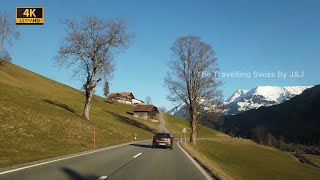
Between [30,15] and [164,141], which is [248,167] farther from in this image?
[30,15]

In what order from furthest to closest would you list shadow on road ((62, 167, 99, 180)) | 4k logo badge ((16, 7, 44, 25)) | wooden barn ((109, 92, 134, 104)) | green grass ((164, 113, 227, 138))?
wooden barn ((109, 92, 134, 104)) < green grass ((164, 113, 227, 138)) < 4k logo badge ((16, 7, 44, 25)) < shadow on road ((62, 167, 99, 180))

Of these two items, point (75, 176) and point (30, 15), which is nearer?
point (75, 176)

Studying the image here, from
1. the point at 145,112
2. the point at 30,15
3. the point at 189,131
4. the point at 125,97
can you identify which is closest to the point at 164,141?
the point at 30,15

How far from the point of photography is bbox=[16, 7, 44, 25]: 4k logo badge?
16641 millimetres

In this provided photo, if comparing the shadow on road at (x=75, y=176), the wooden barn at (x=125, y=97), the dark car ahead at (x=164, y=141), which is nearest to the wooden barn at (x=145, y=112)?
the wooden barn at (x=125, y=97)

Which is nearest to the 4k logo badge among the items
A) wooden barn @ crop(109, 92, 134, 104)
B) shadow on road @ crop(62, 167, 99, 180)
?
shadow on road @ crop(62, 167, 99, 180)

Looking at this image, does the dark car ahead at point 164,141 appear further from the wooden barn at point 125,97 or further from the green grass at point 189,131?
the wooden barn at point 125,97

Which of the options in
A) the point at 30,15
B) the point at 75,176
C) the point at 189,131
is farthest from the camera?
the point at 189,131

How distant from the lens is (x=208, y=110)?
45.8 metres

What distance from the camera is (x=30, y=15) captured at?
55.2 feet

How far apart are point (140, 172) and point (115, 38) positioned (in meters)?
30.9

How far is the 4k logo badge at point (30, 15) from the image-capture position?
16.6 meters

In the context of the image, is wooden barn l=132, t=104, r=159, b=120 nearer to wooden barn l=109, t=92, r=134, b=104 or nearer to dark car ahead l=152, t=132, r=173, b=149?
wooden barn l=109, t=92, r=134, b=104

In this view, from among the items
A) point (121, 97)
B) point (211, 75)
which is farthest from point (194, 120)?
point (121, 97)
